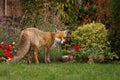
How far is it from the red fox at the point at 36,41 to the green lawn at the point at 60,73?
3.06ft

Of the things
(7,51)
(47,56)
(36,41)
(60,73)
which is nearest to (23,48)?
(36,41)

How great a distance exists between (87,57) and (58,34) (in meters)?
1.28

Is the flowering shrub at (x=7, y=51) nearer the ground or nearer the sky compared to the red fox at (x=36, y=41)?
nearer the ground

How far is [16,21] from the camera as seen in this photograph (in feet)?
62.3

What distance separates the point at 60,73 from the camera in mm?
10602

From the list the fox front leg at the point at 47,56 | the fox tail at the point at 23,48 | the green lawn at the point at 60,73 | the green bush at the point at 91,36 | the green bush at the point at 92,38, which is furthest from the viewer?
the green bush at the point at 91,36

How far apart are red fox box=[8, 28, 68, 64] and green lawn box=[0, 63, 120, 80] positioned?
Answer: 3.06ft

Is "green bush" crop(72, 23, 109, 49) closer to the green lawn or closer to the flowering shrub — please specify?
the flowering shrub

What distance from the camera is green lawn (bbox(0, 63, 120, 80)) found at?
996cm

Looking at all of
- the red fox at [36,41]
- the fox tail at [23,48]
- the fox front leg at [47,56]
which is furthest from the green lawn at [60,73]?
the fox front leg at [47,56]

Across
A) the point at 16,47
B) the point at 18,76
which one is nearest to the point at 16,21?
the point at 16,47

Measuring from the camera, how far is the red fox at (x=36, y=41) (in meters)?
12.6

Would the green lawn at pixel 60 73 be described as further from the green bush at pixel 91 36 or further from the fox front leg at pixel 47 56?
the green bush at pixel 91 36

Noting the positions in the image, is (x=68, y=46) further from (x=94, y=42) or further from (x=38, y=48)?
(x=38, y=48)
